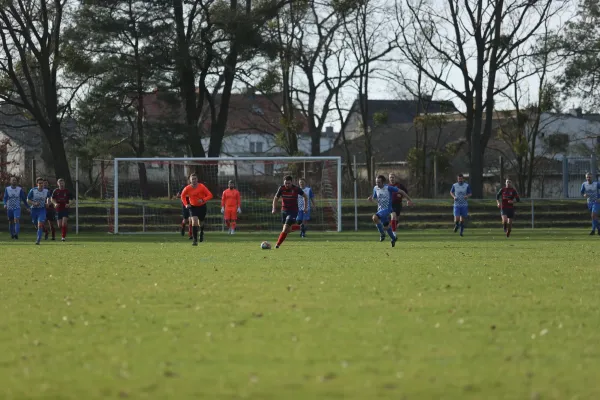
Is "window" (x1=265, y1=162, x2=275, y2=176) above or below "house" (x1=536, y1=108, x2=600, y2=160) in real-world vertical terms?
below

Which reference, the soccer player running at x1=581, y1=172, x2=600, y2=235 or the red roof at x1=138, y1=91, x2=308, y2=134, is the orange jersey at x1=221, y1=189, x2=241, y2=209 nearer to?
the red roof at x1=138, y1=91, x2=308, y2=134

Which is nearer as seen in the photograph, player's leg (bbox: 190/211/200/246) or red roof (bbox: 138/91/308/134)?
player's leg (bbox: 190/211/200/246)

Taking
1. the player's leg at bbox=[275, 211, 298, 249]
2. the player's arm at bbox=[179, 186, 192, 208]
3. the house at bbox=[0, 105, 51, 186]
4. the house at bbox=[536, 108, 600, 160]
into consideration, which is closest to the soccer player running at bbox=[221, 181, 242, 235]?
the player's arm at bbox=[179, 186, 192, 208]

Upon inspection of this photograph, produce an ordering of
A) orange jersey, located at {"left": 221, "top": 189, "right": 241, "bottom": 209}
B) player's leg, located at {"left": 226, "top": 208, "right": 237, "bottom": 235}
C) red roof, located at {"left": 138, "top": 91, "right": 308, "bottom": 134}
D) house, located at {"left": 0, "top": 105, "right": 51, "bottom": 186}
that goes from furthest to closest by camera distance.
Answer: house, located at {"left": 0, "top": 105, "right": 51, "bottom": 186} → red roof, located at {"left": 138, "top": 91, "right": 308, "bottom": 134} → player's leg, located at {"left": 226, "top": 208, "right": 237, "bottom": 235} → orange jersey, located at {"left": 221, "top": 189, "right": 241, "bottom": 209}

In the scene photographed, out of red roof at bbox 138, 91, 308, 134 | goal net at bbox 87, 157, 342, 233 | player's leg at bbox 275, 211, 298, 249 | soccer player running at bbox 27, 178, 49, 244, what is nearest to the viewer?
player's leg at bbox 275, 211, 298, 249

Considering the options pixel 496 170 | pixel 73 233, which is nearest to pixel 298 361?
pixel 73 233

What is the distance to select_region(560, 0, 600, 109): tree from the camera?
48844 mm

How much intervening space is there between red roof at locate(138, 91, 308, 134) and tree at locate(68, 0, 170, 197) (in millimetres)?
1151

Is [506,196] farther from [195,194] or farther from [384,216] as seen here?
[195,194]

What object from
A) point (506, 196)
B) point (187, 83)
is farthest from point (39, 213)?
point (506, 196)

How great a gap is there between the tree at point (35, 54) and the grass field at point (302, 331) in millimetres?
27539

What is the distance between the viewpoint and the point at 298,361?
27.4 ft

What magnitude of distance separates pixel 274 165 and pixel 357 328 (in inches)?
1292

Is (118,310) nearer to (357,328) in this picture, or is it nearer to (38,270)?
(357,328)
